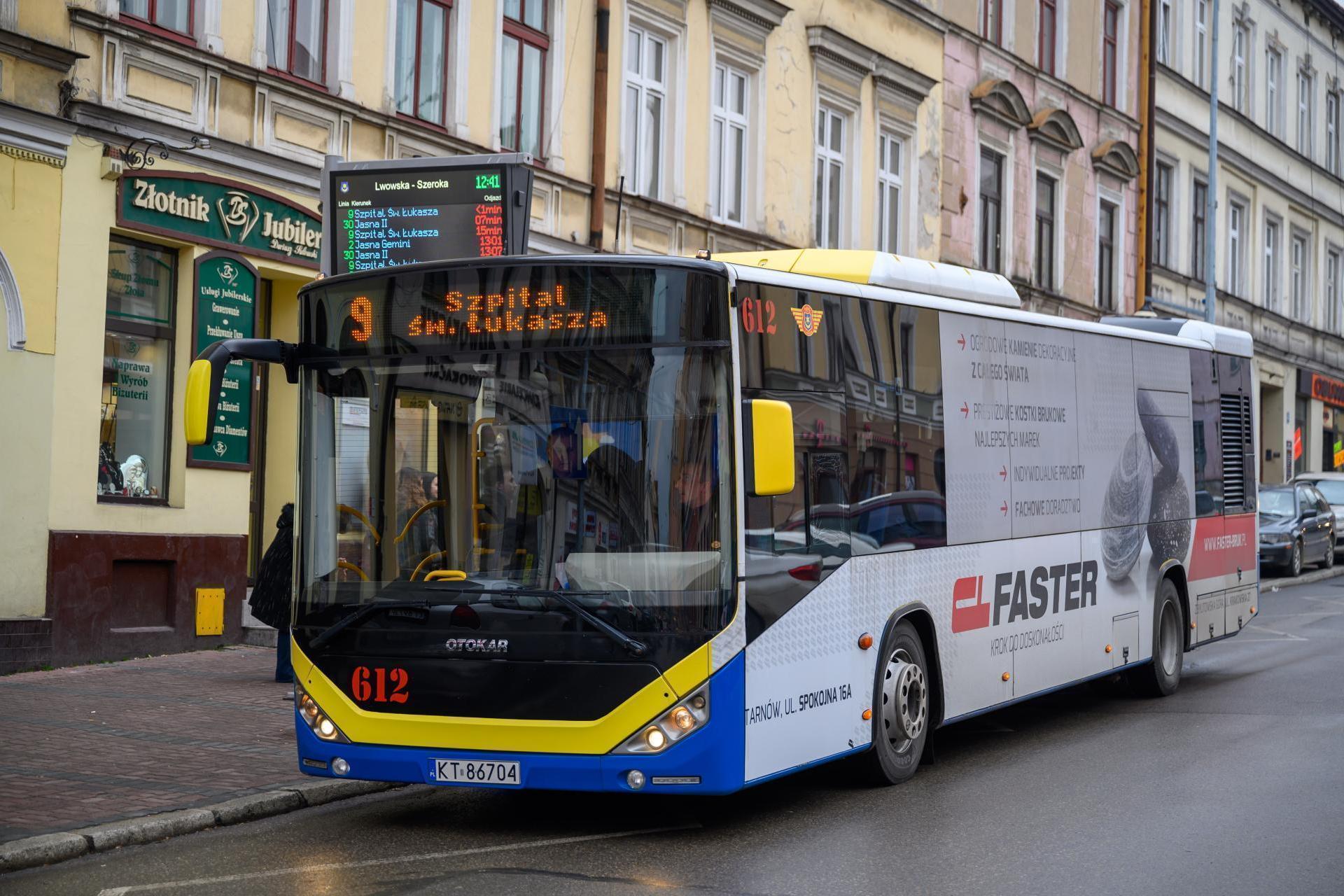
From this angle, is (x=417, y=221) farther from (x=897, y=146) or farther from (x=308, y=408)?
(x=897, y=146)

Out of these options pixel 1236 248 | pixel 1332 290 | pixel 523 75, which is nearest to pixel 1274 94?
pixel 1236 248

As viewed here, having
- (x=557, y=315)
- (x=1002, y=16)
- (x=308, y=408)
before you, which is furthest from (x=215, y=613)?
(x=1002, y=16)

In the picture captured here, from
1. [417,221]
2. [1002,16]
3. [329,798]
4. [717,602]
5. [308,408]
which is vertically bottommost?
[329,798]

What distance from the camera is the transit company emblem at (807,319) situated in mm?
8711

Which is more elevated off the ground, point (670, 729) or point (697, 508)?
point (697, 508)

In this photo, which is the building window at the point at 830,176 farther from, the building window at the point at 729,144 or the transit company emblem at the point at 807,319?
the transit company emblem at the point at 807,319

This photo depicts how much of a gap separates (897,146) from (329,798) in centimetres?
1987

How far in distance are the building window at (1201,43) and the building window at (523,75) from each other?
23.6 meters

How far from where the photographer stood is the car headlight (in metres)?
8.34

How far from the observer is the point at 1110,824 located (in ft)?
27.4

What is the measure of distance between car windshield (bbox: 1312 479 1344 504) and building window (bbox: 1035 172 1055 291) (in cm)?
675

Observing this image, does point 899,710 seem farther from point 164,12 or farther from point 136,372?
point 164,12

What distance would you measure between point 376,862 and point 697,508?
2.11m

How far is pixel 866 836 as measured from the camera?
Result: 8.11m
